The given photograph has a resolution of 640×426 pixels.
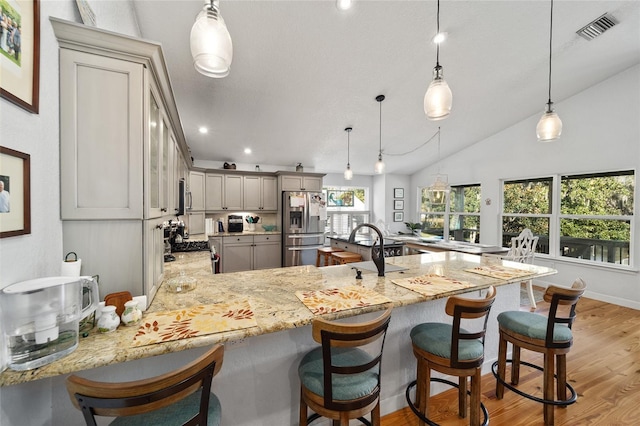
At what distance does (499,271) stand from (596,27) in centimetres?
331

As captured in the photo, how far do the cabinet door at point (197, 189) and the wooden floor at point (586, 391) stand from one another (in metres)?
4.80

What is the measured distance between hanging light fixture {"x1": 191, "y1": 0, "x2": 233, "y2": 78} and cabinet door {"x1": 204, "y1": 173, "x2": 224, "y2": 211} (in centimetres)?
468

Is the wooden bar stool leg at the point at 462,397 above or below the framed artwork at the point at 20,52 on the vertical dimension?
below

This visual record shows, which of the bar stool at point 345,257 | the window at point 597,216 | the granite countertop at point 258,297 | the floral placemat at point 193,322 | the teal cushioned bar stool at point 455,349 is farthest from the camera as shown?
the bar stool at point 345,257

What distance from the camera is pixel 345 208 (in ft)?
25.1

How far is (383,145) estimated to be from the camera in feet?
18.0

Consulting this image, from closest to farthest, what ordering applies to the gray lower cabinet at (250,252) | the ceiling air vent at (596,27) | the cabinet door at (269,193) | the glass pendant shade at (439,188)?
the ceiling air vent at (596,27) → the glass pendant shade at (439,188) → the gray lower cabinet at (250,252) → the cabinet door at (269,193)

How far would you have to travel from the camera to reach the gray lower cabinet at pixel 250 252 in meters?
5.30

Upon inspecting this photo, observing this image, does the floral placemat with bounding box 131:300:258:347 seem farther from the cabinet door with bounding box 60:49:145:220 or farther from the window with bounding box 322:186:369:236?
the window with bounding box 322:186:369:236

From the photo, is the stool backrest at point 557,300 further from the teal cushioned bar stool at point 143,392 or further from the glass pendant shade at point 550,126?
the teal cushioned bar stool at point 143,392

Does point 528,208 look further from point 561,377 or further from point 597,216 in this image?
point 561,377

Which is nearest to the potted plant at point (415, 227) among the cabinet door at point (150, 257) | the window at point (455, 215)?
the window at point (455, 215)

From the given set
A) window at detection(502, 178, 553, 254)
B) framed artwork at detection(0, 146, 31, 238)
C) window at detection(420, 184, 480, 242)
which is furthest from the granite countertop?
window at detection(420, 184, 480, 242)

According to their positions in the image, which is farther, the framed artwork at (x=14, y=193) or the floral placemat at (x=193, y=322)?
the floral placemat at (x=193, y=322)
